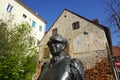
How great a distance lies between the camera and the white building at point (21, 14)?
2094 centimetres

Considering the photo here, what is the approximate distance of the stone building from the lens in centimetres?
1377

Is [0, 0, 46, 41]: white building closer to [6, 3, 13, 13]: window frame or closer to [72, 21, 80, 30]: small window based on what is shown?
[6, 3, 13, 13]: window frame

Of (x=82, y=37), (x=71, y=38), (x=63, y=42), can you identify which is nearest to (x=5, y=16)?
(x=71, y=38)

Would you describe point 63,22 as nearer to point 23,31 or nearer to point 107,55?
point 23,31

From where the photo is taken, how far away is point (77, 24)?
16.8 metres

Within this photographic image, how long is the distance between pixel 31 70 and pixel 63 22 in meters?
7.45

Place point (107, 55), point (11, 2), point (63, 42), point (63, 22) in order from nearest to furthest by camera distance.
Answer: point (63, 42) < point (107, 55) < point (63, 22) < point (11, 2)

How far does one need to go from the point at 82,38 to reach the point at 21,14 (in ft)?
44.7

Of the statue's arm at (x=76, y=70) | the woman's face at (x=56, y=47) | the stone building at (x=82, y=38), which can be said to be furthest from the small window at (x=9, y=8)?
the statue's arm at (x=76, y=70)

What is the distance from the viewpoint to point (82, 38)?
1538 centimetres

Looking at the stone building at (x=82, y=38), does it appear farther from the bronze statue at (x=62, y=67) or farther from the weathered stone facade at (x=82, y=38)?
the bronze statue at (x=62, y=67)

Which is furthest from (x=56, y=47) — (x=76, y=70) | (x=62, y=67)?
(x=76, y=70)

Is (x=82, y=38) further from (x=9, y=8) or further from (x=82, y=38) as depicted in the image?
(x=9, y=8)

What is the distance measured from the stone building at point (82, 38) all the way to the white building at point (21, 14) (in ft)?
19.0
